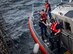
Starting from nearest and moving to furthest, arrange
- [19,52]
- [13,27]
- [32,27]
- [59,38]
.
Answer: [59,38]
[19,52]
[32,27]
[13,27]

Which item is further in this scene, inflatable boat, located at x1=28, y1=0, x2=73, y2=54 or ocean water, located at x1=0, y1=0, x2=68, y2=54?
ocean water, located at x1=0, y1=0, x2=68, y2=54

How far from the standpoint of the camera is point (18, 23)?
20562 mm

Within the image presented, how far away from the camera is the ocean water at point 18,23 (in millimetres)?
15453

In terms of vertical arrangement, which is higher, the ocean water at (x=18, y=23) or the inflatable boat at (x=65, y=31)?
the inflatable boat at (x=65, y=31)

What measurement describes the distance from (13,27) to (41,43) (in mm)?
7016

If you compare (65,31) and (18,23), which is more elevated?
(65,31)

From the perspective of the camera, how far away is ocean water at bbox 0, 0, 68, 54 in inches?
608

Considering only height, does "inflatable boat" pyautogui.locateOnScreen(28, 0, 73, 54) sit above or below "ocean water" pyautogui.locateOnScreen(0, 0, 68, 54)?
above

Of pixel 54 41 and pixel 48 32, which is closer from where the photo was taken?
pixel 54 41

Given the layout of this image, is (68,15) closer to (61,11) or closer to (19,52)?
(61,11)

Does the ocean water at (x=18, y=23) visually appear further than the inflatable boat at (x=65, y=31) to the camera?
Yes

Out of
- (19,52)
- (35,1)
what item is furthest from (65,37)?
(35,1)

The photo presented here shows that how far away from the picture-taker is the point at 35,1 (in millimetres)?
26484

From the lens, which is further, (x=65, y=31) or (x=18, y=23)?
(x=18, y=23)
